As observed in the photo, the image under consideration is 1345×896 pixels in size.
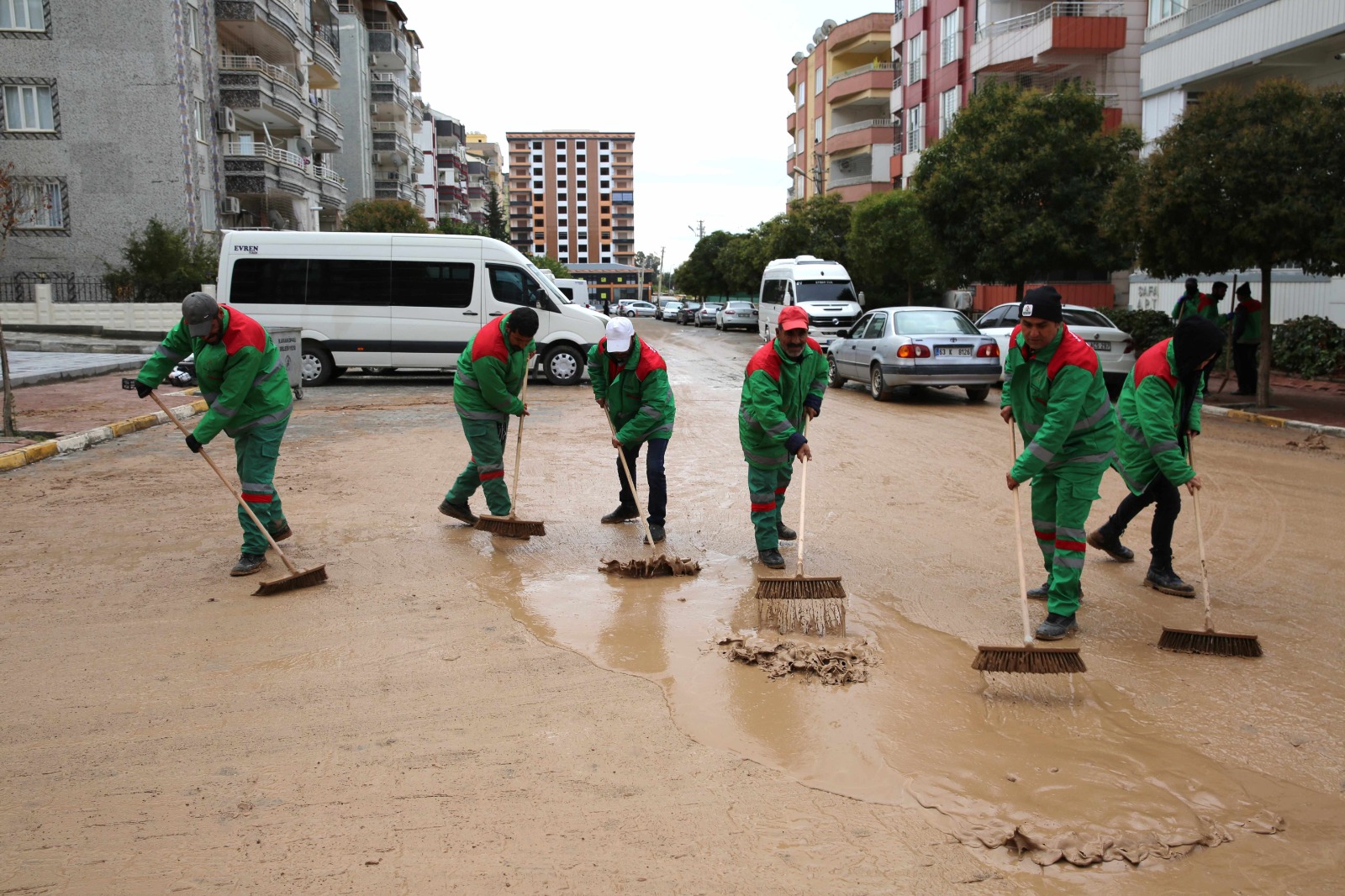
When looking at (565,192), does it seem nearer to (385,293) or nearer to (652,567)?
(385,293)

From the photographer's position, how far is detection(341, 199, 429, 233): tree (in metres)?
40.9

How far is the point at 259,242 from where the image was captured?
17.4m

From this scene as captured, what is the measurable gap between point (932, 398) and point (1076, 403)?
11440mm

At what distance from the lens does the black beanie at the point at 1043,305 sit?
502cm

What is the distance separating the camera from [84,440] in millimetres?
11492

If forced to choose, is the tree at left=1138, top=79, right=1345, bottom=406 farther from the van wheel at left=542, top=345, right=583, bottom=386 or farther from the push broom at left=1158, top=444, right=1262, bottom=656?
the push broom at left=1158, top=444, right=1262, bottom=656

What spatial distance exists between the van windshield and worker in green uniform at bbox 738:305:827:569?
65.7 feet

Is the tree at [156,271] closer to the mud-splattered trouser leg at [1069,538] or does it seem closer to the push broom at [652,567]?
the push broom at [652,567]

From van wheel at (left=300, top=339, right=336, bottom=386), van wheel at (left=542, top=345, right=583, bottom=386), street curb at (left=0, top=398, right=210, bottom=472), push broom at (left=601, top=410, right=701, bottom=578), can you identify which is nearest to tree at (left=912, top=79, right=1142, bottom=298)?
van wheel at (left=542, top=345, right=583, bottom=386)

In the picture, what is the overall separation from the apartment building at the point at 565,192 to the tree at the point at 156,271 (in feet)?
433

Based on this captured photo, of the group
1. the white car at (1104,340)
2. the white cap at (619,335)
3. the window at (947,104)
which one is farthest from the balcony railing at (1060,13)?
the white cap at (619,335)

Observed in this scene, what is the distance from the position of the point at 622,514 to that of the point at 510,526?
1104 millimetres

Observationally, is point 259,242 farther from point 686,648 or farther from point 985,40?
point 985,40

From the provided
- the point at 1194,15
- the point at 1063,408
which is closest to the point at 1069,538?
the point at 1063,408
